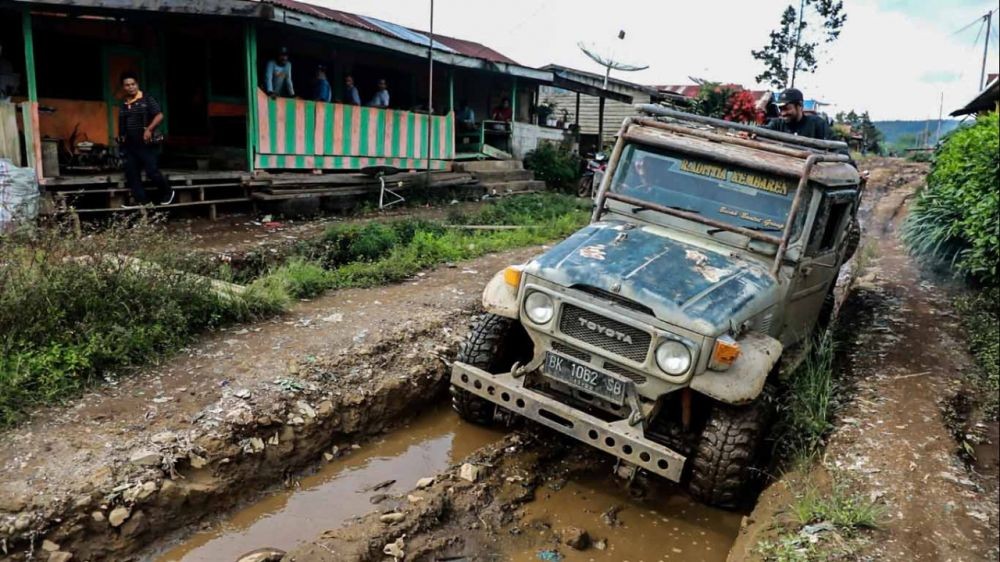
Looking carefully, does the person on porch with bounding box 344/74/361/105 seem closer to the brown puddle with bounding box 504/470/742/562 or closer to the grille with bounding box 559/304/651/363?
the grille with bounding box 559/304/651/363

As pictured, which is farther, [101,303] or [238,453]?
[101,303]

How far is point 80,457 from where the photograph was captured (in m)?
3.71

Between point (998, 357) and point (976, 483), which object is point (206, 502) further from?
point (998, 357)

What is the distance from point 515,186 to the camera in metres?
15.7

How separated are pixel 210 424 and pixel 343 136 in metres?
8.33

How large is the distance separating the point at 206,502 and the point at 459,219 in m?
7.91

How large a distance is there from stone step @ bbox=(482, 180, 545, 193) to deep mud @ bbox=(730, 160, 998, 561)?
8.76 m

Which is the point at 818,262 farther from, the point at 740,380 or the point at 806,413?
the point at 740,380

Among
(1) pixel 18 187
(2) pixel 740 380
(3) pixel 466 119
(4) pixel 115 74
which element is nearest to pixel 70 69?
(4) pixel 115 74

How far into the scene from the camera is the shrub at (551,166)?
1758 cm

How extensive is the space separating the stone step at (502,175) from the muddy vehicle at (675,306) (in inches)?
392

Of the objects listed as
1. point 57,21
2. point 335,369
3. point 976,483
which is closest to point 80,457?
point 335,369

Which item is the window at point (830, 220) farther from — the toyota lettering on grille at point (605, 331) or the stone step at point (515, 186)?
the stone step at point (515, 186)

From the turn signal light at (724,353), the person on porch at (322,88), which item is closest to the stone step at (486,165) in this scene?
the person on porch at (322,88)
